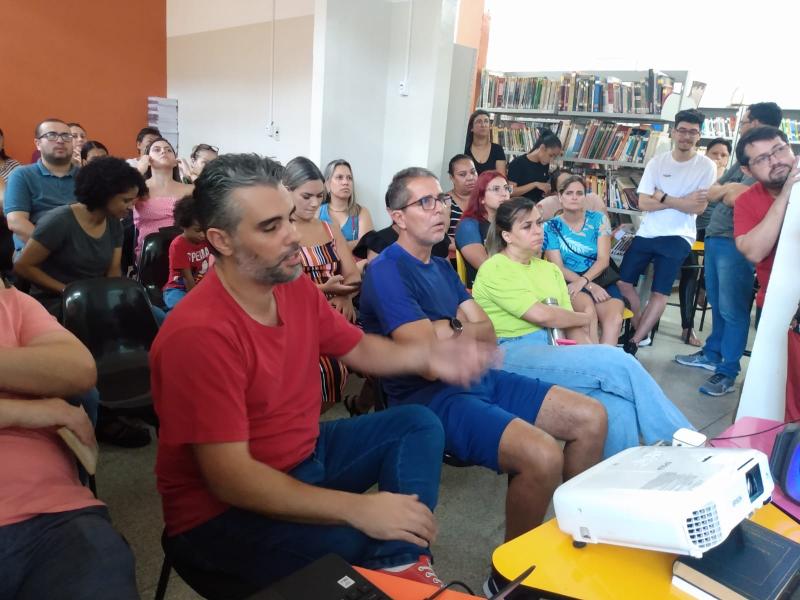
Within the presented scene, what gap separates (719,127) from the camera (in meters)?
6.71

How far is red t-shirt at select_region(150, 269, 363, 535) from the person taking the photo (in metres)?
1.11

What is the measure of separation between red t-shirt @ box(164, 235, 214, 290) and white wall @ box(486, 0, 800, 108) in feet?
18.8

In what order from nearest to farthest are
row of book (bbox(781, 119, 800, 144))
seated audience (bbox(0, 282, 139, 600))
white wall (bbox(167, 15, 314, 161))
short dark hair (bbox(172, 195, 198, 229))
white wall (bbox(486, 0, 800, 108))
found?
1. seated audience (bbox(0, 282, 139, 600))
2. short dark hair (bbox(172, 195, 198, 229))
3. white wall (bbox(167, 15, 314, 161))
4. row of book (bbox(781, 119, 800, 144))
5. white wall (bbox(486, 0, 800, 108))

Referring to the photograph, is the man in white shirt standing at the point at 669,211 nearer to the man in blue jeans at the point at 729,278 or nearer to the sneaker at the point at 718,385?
the man in blue jeans at the point at 729,278

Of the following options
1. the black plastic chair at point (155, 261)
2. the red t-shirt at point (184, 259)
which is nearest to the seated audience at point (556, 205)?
the red t-shirt at point (184, 259)

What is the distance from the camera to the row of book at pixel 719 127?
21.8 ft

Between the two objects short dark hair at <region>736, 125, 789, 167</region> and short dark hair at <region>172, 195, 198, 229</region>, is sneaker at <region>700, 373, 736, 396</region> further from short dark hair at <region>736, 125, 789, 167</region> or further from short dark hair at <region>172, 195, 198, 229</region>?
short dark hair at <region>172, 195, 198, 229</region>

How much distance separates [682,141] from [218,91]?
526 centimetres

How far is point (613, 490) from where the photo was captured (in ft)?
3.26

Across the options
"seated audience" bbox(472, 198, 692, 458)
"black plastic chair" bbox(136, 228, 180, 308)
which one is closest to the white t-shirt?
"seated audience" bbox(472, 198, 692, 458)

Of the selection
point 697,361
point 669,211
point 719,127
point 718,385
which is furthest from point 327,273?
point 719,127

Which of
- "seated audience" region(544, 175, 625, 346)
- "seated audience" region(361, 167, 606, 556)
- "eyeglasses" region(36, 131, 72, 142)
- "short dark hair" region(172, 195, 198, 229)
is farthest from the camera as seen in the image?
"seated audience" region(544, 175, 625, 346)

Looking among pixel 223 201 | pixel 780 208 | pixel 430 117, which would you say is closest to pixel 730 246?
pixel 780 208

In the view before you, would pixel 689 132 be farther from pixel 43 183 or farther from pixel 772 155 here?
pixel 43 183
